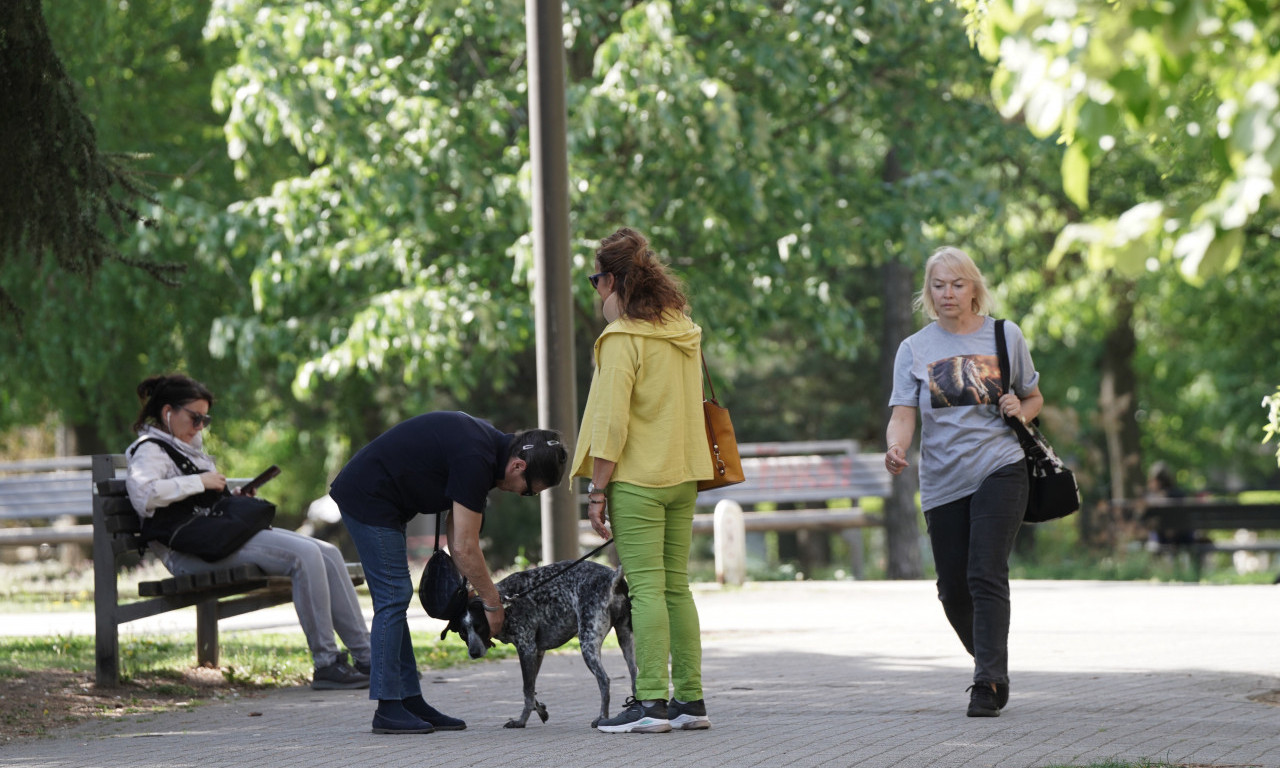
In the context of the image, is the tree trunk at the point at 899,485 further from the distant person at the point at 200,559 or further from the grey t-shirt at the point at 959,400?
the grey t-shirt at the point at 959,400

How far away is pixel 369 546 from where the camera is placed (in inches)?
245

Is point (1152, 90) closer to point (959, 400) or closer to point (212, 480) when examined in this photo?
point (959, 400)

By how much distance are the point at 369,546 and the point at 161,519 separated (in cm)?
193

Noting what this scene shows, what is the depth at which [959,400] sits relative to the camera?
6406 millimetres

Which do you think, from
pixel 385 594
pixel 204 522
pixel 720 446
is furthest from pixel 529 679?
pixel 204 522

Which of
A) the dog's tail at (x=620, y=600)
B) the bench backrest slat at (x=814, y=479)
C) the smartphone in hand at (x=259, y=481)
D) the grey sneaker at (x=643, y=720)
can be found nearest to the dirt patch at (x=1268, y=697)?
the grey sneaker at (x=643, y=720)

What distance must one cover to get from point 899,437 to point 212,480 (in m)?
3.38

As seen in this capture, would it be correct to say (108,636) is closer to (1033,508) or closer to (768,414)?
(1033,508)

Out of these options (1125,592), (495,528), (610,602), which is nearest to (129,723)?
(610,602)

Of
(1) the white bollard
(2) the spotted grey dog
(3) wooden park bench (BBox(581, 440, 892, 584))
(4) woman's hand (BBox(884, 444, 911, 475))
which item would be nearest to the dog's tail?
(2) the spotted grey dog

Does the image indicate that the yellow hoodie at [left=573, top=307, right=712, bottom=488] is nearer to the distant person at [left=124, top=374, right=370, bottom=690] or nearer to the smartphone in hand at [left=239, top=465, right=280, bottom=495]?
the distant person at [left=124, top=374, right=370, bottom=690]

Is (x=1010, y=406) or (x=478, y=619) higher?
(x=1010, y=406)

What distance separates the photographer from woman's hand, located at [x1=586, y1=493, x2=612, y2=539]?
595cm

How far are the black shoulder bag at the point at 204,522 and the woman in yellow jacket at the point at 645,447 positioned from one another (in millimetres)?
2411
